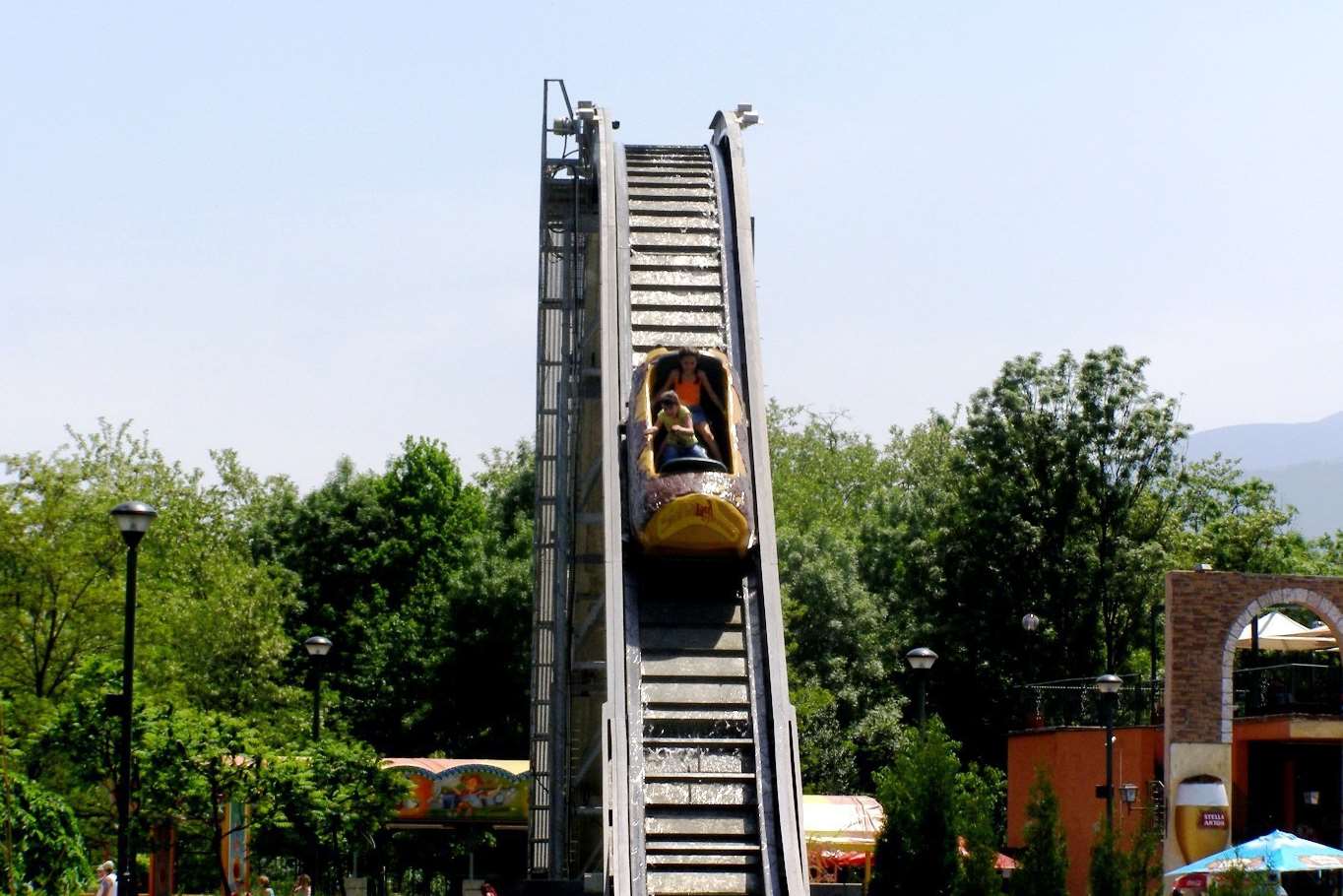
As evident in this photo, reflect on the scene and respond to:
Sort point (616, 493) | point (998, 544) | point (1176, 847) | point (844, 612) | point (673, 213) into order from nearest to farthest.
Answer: point (616, 493) < point (673, 213) < point (1176, 847) < point (998, 544) < point (844, 612)

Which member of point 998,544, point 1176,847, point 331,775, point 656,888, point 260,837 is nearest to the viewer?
point 656,888

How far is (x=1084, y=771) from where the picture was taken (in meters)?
39.1

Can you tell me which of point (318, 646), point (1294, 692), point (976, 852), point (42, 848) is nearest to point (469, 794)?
point (318, 646)

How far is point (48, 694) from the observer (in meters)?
39.3

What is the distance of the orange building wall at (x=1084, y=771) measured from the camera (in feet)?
123

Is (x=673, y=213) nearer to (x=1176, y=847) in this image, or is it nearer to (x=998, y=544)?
(x=1176, y=847)

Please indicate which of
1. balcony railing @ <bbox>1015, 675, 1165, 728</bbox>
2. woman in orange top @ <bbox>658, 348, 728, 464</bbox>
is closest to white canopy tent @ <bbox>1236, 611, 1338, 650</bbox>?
balcony railing @ <bbox>1015, 675, 1165, 728</bbox>

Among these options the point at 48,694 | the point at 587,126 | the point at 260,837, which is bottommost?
the point at 260,837

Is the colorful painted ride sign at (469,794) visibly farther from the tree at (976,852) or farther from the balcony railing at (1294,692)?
the tree at (976,852)

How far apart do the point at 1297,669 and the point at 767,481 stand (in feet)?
52.9

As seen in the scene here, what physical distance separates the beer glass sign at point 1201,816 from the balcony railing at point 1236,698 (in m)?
1.83

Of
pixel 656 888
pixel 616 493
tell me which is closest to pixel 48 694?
pixel 616 493

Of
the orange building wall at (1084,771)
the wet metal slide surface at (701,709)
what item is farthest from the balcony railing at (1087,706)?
the wet metal slide surface at (701,709)

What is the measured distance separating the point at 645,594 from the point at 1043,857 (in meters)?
5.78
